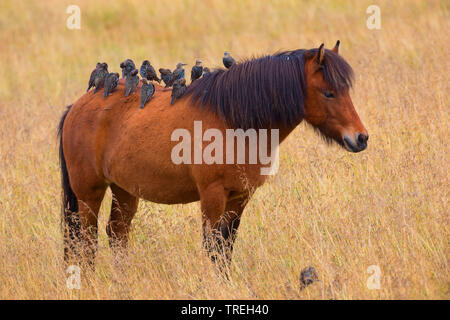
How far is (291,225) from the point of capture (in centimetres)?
585

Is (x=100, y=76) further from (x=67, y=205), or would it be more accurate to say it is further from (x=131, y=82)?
(x=67, y=205)

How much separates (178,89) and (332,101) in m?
1.30

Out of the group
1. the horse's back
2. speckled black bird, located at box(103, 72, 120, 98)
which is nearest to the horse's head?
the horse's back

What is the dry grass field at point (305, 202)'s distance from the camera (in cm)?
506

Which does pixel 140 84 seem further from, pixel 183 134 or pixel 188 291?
pixel 188 291

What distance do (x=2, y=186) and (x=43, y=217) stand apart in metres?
0.90

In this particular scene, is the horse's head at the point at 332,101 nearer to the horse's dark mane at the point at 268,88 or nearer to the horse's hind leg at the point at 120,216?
the horse's dark mane at the point at 268,88

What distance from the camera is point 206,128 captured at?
5094mm

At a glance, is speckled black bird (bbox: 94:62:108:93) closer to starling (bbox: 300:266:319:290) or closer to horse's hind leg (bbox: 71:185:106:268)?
horse's hind leg (bbox: 71:185:106:268)

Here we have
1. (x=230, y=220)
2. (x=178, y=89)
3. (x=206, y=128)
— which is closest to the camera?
(x=206, y=128)

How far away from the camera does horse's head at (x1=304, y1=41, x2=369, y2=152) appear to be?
4.79m

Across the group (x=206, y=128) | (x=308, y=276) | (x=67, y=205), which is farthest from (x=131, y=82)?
(x=308, y=276)

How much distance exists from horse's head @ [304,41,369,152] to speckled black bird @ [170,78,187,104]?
3.50 feet

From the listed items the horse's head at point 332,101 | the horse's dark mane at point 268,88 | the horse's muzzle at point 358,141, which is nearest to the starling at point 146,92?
the horse's dark mane at point 268,88
